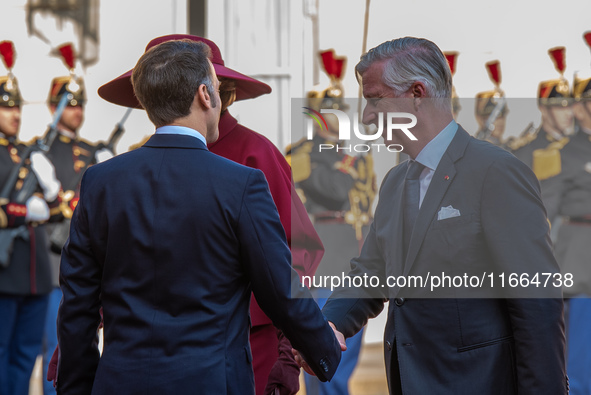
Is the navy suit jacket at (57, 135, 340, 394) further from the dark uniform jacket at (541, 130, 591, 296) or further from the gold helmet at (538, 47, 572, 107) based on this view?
the gold helmet at (538, 47, 572, 107)

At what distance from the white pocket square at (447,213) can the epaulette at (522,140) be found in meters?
3.32

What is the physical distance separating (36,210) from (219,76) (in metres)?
→ 2.87

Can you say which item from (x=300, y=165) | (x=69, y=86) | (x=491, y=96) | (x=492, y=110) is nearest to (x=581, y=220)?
(x=492, y=110)

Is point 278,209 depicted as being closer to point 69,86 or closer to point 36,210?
point 36,210

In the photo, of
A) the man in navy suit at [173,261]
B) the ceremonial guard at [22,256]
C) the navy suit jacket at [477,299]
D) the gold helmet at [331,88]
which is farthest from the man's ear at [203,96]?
the gold helmet at [331,88]

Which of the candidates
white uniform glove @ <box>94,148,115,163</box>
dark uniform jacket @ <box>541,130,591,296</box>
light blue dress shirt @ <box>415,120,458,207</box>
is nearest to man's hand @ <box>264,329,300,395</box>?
light blue dress shirt @ <box>415,120,458,207</box>

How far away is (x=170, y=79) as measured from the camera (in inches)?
70.7

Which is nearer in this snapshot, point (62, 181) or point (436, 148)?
point (436, 148)

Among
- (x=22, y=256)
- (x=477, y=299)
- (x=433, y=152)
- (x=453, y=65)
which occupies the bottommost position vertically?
(x=22, y=256)

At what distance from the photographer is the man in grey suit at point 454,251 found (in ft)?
5.94

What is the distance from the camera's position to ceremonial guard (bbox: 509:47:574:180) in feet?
16.3

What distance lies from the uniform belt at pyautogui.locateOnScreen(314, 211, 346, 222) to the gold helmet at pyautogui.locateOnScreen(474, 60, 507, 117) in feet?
3.78

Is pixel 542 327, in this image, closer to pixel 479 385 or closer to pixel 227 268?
pixel 479 385

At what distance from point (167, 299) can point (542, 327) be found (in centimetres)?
81
